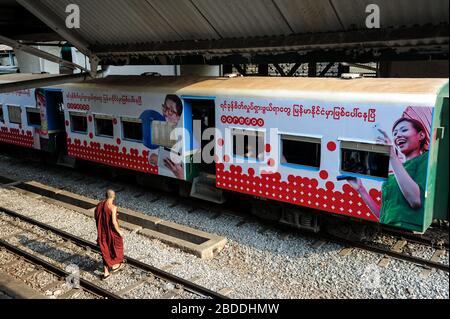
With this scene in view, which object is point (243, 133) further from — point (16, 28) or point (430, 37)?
point (16, 28)

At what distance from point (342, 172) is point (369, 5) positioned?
3.15 meters

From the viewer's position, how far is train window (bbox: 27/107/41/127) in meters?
16.3

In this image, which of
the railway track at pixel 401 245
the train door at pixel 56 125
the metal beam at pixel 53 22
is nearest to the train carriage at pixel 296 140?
the railway track at pixel 401 245

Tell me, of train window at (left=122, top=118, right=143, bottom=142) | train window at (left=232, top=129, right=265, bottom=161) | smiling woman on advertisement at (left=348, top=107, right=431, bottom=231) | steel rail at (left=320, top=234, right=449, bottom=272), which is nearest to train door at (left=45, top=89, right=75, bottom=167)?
train window at (left=122, top=118, right=143, bottom=142)

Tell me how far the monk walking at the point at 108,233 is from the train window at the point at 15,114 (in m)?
10.2

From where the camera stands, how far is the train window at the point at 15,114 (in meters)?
17.0

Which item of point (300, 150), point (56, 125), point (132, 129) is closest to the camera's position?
point (300, 150)

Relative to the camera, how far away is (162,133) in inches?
477

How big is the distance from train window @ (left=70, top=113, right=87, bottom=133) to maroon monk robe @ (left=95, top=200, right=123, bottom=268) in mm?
6686

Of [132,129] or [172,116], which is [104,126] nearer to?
[132,129]

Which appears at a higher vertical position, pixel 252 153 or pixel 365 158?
pixel 365 158

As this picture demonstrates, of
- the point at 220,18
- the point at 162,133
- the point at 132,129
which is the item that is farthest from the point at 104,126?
the point at 220,18

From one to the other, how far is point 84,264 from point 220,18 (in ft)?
18.7

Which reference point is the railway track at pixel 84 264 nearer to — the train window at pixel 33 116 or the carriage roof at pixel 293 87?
the carriage roof at pixel 293 87
